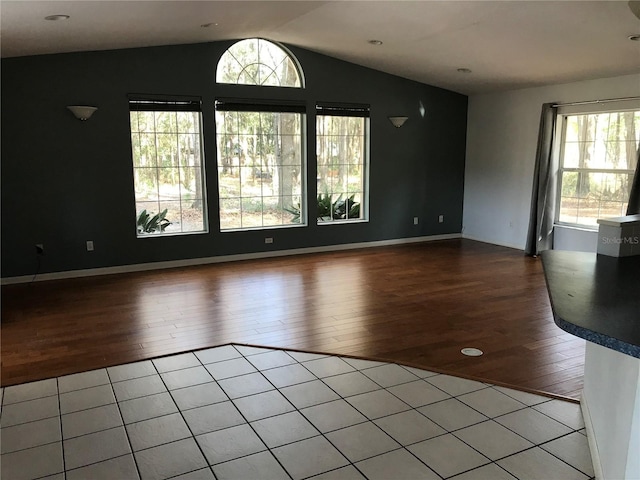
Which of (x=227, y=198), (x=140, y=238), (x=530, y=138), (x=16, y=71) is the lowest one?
(x=140, y=238)

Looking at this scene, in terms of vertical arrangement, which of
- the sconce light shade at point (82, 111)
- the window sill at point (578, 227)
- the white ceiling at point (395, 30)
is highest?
the white ceiling at point (395, 30)

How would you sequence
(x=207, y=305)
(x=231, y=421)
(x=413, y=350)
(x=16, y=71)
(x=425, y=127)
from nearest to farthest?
(x=231, y=421), (x=413, y=350), (x=207, y=305), (x=16, y=71), (x=425, y=127)

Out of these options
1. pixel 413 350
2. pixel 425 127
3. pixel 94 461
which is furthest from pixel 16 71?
pixel 425 127

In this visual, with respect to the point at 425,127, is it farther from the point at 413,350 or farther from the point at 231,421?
the point at 231,421

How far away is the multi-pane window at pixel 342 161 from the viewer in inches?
269

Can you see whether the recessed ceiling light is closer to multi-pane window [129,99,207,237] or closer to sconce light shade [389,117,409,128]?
multi-pane window [129,99,207,237]

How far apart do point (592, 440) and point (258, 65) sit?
5.35 meters

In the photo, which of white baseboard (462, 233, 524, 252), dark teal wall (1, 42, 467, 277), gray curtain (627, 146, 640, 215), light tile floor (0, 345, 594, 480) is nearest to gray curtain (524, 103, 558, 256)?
white baseboard (462, 233, 524, 252)

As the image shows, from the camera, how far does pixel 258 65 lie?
6234 mm

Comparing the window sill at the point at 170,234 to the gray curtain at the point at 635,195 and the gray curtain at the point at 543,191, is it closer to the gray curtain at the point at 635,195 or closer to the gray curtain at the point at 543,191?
the gray curtain at the point at 543,191

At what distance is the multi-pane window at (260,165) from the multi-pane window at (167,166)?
0.31m

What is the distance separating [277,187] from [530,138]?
344 centimetres

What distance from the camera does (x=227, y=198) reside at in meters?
6.33

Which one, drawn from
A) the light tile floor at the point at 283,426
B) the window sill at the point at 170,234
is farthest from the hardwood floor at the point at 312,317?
the window sill at the point at 170,234
